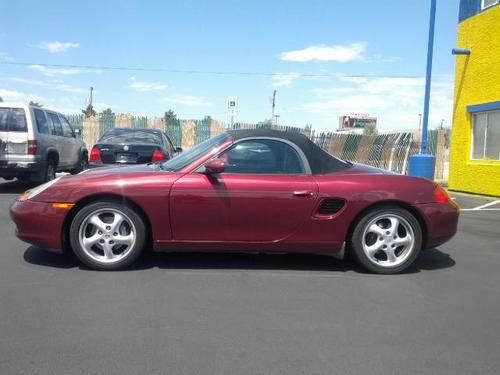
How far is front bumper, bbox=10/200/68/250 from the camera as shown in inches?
199

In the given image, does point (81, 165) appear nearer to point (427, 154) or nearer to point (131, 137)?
point (131, 137)

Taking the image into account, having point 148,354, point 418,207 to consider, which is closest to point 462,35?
point 418,207

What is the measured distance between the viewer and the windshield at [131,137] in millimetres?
10820

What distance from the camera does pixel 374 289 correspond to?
191 inches

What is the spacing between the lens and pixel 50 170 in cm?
1134

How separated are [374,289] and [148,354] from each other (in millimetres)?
2322

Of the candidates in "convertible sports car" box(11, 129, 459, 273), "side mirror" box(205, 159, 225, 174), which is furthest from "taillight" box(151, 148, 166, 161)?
"side mirror" box(205, 159, 225, 174)

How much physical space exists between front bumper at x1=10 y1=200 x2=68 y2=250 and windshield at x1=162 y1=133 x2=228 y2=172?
1.12 m

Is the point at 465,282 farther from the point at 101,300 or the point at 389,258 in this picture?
the point at 101,300

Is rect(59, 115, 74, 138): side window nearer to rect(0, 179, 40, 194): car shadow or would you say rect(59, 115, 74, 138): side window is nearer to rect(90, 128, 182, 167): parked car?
rect(0, 179, 40, 194): car shadow

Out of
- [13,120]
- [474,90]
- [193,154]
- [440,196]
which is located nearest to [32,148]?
[13,120]

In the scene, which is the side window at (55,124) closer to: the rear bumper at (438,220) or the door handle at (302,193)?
the door handle at (302,193)

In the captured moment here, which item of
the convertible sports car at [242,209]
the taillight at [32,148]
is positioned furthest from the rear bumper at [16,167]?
the convertible sports car at [242,209]

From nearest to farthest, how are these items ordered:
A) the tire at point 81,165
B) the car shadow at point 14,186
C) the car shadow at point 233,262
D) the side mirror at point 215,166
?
the side mirror at point 215,166
the car shadow at point 233,262
the car shadow at point 14,186
the tire at point 81,165
